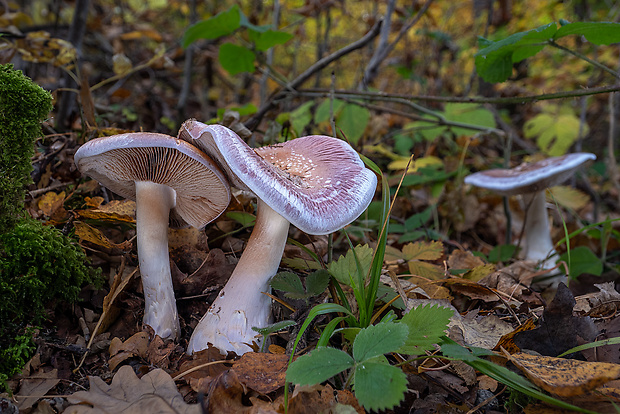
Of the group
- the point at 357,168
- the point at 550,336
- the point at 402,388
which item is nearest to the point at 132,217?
the point at 357,168

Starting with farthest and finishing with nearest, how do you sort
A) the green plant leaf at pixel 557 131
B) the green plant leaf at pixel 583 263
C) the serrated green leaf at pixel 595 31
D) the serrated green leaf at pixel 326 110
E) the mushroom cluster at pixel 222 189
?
the green plant leaf at pixel 557 131, the serrated green leaf at pixel 326 110, the green plant leaf at pixel 583 263, the serrated green leaf at pixel 595 31, the mushroom cluster at pixel 222 189

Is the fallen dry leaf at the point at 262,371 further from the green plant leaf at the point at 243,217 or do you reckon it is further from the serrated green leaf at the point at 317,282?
the green plant leaf at the point at 243,217

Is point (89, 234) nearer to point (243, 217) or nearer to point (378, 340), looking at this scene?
point (243, 217)

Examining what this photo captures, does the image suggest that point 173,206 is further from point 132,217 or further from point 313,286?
point 313,286

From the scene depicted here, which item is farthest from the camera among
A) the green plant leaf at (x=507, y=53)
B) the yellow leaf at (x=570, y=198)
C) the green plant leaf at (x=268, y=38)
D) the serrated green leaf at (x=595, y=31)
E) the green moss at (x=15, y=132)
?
the yellow leaf at (x=570, y=198)

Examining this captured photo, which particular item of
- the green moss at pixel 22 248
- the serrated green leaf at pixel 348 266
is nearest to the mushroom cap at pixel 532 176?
the serrated green leaf at pixel 348 266

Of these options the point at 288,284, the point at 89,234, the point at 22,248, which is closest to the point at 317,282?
the point at 288,284
